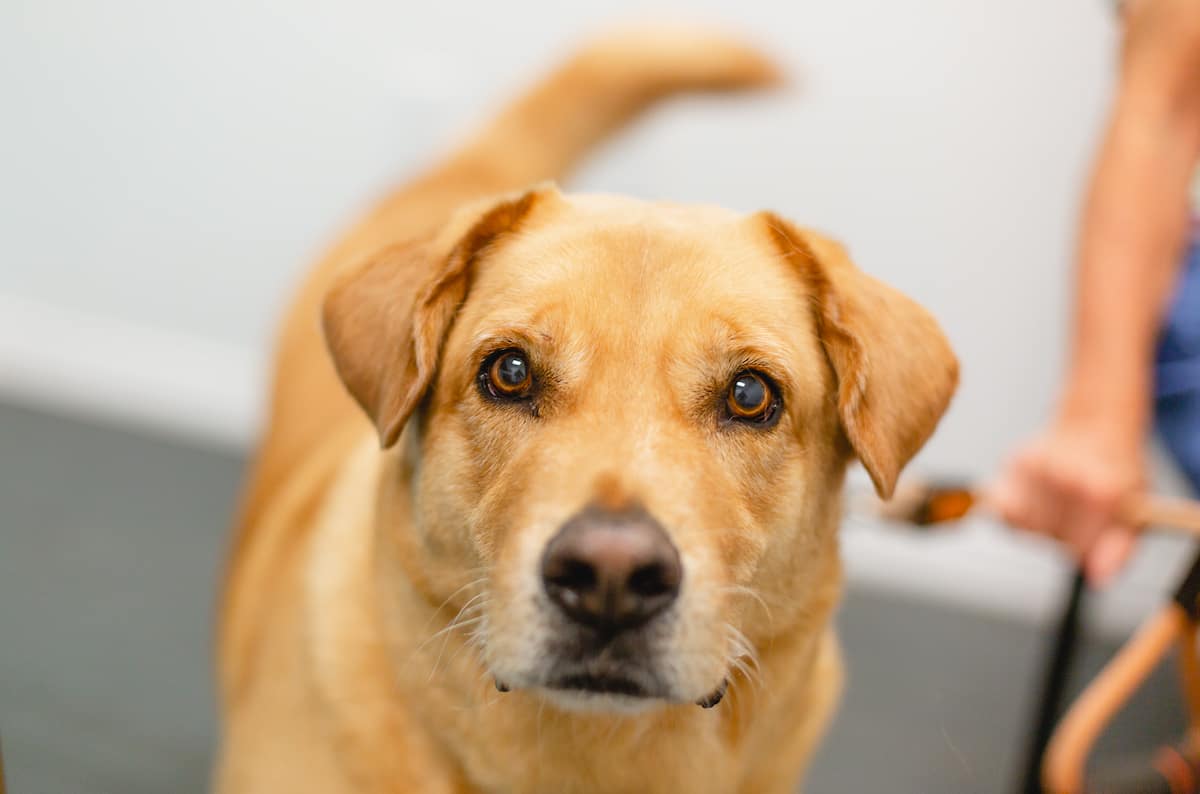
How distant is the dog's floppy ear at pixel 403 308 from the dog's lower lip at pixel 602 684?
0.23m

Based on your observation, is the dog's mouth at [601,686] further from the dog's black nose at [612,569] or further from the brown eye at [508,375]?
the brown eye at [508,375]

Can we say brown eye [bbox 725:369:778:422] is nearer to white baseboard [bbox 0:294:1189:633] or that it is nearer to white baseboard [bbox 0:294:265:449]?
white baseboard [bbox 0:294:1189:633]

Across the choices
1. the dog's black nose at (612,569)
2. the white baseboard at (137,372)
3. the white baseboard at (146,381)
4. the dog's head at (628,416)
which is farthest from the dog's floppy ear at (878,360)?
the white baseboard at (137,372)

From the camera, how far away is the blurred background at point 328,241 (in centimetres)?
94

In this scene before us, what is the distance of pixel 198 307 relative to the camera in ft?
6.88

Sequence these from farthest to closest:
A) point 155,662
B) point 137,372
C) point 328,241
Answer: point 137,372 < point 328,241 < point 155,662

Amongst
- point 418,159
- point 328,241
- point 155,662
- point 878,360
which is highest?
point 878,360

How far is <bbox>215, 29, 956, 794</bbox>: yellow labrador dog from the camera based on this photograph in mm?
670

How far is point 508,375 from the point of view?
77 cm

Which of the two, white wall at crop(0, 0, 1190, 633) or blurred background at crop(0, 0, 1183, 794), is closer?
blurred background at crop(0, 0, 1183, 794)

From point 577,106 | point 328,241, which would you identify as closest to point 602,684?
point 577,106

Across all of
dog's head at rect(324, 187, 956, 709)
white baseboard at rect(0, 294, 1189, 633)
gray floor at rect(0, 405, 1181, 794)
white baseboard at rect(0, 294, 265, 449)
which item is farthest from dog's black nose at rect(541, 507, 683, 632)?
white baseboard at rect(0, 294, 265, 449)

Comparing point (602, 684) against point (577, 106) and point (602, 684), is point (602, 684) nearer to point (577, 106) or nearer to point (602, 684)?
point (602, 684)

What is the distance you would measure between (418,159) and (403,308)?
1.24 meters
